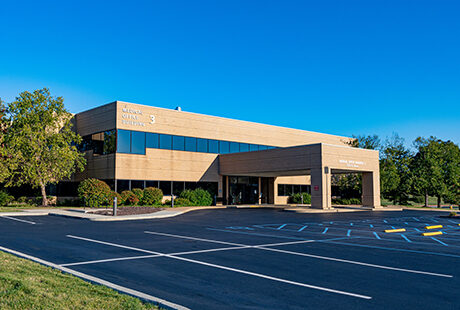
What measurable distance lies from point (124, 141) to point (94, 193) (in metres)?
5.47

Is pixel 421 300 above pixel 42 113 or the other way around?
the other way around

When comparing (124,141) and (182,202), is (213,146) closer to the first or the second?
(182,202)

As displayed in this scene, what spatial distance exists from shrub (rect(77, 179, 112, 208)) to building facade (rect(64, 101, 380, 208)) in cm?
223

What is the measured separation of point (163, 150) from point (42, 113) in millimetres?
10470

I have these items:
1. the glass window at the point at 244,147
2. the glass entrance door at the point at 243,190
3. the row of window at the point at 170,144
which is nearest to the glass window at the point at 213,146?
the row of window at the point at 170,144

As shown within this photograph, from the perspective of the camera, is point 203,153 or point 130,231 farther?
point 203,153

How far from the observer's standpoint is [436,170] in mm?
45656

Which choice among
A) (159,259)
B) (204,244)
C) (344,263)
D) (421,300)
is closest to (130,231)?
(204,244)

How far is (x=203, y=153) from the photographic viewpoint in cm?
3925

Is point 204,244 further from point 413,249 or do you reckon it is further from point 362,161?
point 362,161

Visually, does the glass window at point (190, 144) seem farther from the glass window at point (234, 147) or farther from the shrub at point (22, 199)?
the shrub at point (22, 199)

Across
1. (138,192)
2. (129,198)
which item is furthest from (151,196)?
(129,198)

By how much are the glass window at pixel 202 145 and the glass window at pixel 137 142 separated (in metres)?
5.82

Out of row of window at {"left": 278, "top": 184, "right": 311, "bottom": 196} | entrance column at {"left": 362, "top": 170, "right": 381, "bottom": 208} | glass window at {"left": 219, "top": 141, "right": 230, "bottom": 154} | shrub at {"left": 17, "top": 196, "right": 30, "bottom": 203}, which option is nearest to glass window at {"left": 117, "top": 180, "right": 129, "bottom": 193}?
shrub at {"left": 17, "top": 196, "right": 30, "bottom": 203}
